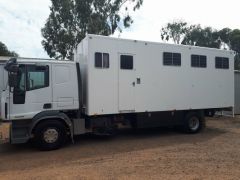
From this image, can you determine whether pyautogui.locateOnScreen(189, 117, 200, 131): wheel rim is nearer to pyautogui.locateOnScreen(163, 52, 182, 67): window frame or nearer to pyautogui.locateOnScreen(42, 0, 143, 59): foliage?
pyautogui.locateOnScreen(163, 52, 182, 67): window frame

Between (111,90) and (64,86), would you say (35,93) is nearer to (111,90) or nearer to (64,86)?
(64,86)

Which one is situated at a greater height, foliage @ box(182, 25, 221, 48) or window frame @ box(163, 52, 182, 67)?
foliage @ box(182, 25, 221, 48)

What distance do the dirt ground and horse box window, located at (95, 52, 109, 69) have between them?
2.61 metres

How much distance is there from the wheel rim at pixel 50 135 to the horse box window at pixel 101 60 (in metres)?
2.48

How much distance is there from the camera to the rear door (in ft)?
32.3

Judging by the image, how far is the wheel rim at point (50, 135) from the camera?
28.5ft

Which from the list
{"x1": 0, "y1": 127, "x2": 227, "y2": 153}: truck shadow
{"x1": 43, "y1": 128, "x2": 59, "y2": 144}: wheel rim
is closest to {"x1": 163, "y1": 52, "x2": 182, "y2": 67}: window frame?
{"x1": 0, "y1": 127, "x2": 227, "y2": 153}: truck shadow

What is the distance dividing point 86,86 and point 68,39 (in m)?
19.7

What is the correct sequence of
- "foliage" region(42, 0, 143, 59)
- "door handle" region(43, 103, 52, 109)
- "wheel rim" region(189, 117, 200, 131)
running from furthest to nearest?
"foliage" region(42, 0, 143, 59), "wheel rim" region(189, 117, 200, 131), "door handle" region(43, 103, 52, 109)

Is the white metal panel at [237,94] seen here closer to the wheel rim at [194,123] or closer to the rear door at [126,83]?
the wheel rim at [194,123]

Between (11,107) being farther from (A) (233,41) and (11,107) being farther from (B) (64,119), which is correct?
(A) (233,41)

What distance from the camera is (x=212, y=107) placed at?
11984mm

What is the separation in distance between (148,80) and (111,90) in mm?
1561

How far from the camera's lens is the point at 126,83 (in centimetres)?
996
